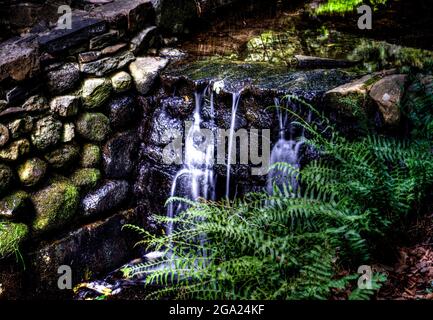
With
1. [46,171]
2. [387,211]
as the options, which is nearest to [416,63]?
[387,211]

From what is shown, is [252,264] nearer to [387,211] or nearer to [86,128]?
[387,211]

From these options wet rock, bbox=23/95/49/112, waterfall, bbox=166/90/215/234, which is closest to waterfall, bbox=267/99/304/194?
waterfall, bbox=166/90/215/234

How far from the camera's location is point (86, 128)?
468cm

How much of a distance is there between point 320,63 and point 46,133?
352cm

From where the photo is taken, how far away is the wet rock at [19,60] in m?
3.97

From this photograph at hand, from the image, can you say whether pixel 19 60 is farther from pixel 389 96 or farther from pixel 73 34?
pixel 389 96

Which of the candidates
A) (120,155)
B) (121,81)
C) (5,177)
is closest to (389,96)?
(121,81)

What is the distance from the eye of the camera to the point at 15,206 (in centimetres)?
398

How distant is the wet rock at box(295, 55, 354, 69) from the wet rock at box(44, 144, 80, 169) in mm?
3098

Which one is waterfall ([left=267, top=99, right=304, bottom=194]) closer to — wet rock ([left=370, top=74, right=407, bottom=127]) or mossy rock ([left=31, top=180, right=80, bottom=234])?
wet rock ([left=370, top=74, right=407, bottom=127])

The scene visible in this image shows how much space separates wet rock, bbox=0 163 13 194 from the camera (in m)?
3.94

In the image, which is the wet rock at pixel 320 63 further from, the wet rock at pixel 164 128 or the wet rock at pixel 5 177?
the wet rock at pixel 5 177

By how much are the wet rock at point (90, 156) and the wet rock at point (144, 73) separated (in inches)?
39.0
